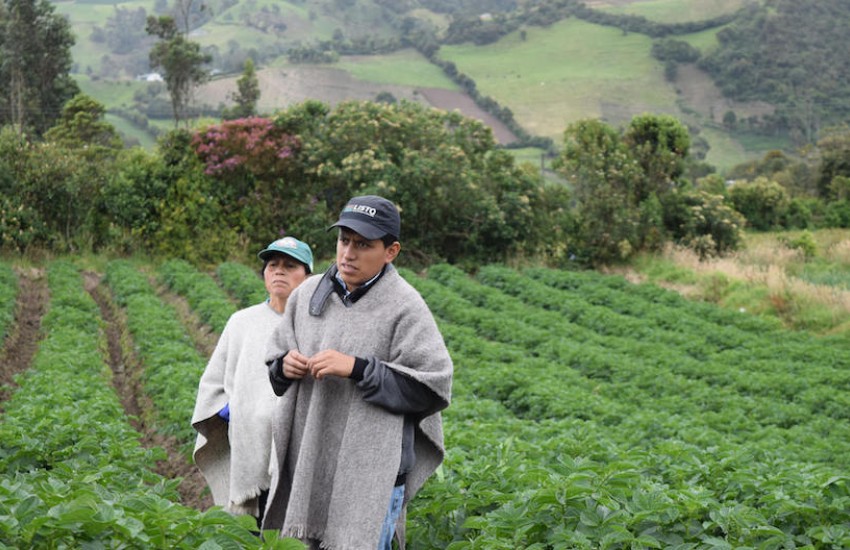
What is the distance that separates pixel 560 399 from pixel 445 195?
15539 millimetres

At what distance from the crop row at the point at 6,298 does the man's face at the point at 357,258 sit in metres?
11.1

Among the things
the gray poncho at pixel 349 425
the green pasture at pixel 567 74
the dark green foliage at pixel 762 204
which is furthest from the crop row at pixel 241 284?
the green pasture at pixel 567 74

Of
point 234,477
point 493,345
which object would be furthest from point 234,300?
point 234,477

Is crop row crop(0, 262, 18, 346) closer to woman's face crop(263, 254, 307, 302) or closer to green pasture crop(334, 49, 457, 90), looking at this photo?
woman's face crop(263, 254, 307, 302)

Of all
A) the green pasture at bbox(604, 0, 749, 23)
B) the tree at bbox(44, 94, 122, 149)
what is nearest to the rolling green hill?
the green pasture at bbox(604, 0, 749, 23)

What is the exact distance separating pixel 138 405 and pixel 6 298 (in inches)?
234

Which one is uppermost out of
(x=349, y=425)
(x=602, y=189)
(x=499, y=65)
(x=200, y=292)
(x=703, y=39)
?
(x=349, y=425)

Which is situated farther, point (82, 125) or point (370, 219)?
point (82, 125)

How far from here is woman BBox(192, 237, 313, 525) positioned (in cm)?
465

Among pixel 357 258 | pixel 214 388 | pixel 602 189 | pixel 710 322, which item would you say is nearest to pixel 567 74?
pixel 602 189

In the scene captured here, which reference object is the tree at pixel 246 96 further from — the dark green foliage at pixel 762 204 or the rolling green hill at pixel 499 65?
the rolling green hill at pixel 499 65

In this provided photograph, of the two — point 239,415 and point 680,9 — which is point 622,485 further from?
point 680,9

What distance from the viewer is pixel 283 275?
4910 mm

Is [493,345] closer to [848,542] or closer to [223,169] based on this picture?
[848,542]
